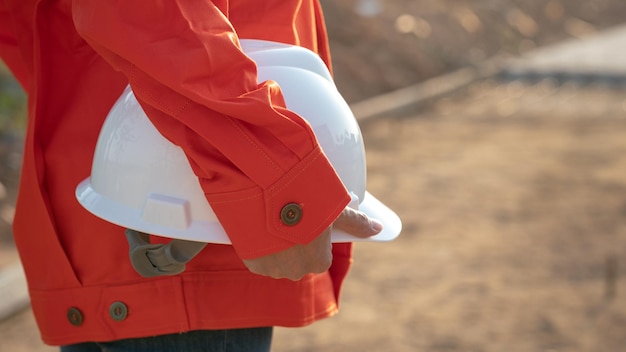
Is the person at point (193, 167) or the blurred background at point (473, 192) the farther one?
the blurred background at point (473, 192)

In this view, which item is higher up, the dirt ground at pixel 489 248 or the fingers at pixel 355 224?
the fingers at pixel 355 224

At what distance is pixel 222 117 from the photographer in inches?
60.2

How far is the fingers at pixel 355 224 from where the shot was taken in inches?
64.6

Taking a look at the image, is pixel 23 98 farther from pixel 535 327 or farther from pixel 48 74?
pixel 48 74

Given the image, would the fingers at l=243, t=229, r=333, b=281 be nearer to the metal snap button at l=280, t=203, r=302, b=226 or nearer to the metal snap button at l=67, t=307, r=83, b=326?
the metal snap button at l=280, t=203, r=302, b=226

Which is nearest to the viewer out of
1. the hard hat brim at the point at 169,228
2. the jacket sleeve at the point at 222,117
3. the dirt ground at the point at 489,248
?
the jacket sleeve at the point at 222,117

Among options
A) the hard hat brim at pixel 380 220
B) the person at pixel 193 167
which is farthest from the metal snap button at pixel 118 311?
the hard hat brim at pixel 380 220

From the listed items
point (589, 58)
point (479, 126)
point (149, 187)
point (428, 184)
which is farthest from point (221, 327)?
point (589, 58)

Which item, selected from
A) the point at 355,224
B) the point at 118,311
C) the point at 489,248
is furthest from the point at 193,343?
the point at 489,248

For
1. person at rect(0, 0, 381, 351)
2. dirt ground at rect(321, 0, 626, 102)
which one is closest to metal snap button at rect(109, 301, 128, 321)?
person at rect(0, 0, 381, 351)

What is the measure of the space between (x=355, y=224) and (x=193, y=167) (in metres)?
0.27

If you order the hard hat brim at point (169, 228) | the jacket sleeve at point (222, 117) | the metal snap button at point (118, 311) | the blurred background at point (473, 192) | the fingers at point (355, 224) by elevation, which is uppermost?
the jacket sleeve at point (222, 117)

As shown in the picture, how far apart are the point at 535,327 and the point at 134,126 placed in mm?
3123

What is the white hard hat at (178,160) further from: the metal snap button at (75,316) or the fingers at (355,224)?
the metal snap button at (75,316)
